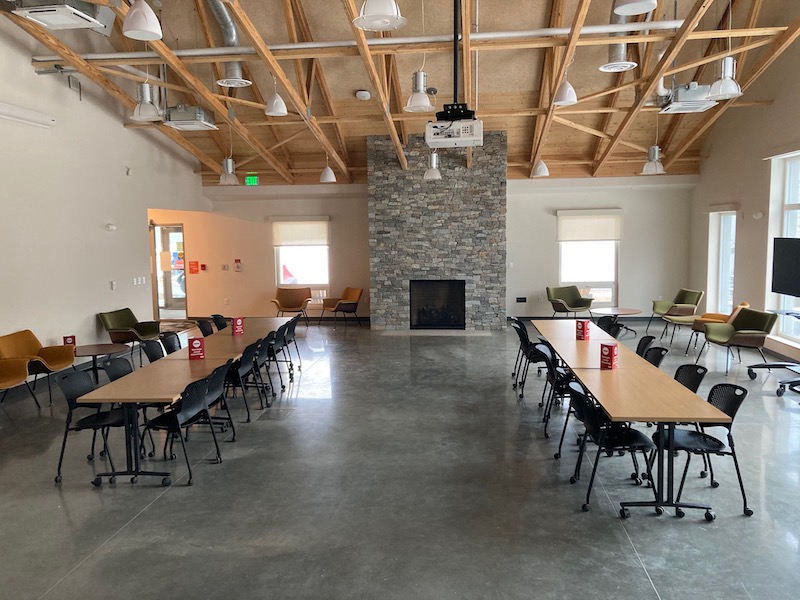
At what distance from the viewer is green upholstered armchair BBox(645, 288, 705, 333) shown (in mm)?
11086

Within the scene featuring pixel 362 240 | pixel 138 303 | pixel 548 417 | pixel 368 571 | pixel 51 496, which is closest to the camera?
pixel 368 571

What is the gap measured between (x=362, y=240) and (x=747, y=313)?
8390 millimetres

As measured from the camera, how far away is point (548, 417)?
6.10 metres

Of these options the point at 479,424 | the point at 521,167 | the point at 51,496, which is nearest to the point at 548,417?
the point at 479,424

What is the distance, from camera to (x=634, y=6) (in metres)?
5.48

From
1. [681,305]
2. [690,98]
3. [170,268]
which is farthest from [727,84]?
[170,268]

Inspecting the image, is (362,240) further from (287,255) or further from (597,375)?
→ (597,375)

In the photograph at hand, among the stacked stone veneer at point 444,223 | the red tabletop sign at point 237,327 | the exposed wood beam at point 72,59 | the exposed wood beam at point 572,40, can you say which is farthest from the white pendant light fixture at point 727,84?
the exposed wood beam at point 72,59

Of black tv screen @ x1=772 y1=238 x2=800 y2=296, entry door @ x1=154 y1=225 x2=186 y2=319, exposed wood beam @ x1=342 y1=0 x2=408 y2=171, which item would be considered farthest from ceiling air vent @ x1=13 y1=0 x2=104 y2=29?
entry door @ x1=154 y1=225 x2=186 y2=319

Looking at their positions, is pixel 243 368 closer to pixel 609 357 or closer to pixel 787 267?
pixel 609 357

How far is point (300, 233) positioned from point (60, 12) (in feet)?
27.9

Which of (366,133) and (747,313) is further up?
(366,133)

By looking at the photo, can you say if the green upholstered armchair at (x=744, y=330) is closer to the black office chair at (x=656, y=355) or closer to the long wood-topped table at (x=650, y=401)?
the black office chair at (x=656, y=355)

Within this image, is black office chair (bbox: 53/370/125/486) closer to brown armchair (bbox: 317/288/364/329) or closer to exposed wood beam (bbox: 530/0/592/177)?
exposed wood beam (bbox: 530/0/592/177)
